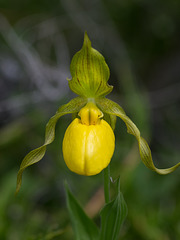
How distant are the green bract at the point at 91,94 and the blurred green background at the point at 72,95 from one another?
0.36 m

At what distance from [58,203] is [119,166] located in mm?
468

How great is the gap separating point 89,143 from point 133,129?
170 millimetres

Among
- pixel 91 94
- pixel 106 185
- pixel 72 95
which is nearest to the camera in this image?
pixel 106 185

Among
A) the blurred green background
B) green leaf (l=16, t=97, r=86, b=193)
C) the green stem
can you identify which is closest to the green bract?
green leaf (l=16, t=97, r=86, b=193)

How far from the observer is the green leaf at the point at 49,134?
1.08m

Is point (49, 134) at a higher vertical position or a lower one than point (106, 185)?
higher

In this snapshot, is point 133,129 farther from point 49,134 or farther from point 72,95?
point 72,95

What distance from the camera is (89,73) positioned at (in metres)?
1.02

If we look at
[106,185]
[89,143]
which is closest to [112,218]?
[106,185]

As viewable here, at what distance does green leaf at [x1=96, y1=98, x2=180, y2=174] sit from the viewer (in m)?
1.02

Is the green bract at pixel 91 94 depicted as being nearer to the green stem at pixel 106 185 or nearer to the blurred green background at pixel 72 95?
the green stem at pixel 106 185

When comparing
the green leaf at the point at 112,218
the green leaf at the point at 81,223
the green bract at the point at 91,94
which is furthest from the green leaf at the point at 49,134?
the green leaf at the point at 112,218

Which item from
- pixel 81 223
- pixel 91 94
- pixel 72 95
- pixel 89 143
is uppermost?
pixel 91 94

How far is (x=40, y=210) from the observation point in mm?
1866
